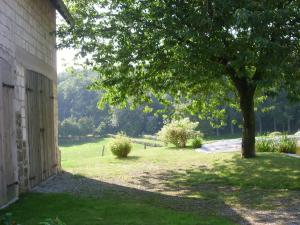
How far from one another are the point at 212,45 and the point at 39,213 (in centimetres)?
562

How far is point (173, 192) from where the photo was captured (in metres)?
9.64

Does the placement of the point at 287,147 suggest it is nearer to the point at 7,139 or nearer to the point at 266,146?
the point at 266,146

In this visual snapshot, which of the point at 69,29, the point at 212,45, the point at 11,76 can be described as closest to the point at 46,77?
the point at 69,29

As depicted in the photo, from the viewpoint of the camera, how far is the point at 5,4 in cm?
826

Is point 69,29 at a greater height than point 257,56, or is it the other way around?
point 69,29

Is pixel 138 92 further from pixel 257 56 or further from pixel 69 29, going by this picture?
pixel 257 56

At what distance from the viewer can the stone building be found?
7941 mm

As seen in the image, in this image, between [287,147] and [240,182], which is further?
[287,147]

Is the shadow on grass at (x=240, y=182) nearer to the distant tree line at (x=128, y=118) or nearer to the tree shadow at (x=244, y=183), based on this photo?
the tree shadow at (x=244, y=183)

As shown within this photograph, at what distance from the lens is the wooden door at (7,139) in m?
7.57

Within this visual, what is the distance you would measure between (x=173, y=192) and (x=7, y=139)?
3660 millimetres

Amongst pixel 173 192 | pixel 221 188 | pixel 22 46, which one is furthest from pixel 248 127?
pixel 22 46

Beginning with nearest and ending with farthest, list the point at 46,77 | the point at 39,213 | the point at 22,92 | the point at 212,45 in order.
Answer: the point at 39,213 → the point at 22,92 → the point at 212,45 → the point at 46,77

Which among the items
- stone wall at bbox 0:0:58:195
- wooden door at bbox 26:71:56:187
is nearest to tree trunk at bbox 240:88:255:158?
wooden door at bbox 26:71:56:187
